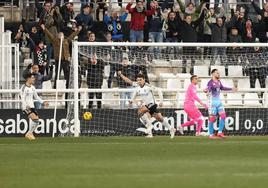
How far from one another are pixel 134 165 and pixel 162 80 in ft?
55.8

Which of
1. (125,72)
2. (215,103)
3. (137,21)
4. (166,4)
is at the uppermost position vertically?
(166,4)

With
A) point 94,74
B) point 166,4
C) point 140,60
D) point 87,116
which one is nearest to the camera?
point 87,116

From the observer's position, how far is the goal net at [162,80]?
33.2 metres

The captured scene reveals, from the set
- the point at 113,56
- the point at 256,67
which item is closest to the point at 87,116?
the point at 113,56

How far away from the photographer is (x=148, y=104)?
105ft

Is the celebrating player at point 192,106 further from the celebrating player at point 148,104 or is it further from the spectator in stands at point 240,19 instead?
the spectator in stands at point 240,19

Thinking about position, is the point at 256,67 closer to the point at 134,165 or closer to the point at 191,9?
the point at 191,9

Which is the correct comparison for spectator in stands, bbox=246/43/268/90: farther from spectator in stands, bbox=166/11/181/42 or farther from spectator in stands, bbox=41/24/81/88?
spectator in stands, bbox=41/24/81/88

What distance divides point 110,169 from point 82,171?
601 mm

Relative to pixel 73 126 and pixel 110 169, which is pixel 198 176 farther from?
pixel 73 126

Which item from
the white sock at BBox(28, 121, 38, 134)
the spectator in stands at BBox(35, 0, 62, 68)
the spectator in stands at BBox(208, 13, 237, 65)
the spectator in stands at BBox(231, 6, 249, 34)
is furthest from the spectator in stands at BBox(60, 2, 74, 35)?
the white sock at BBox(28, 121, 38, 134)

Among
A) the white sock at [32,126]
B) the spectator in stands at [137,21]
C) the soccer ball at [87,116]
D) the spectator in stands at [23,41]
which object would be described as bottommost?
the white sock at [32,126]

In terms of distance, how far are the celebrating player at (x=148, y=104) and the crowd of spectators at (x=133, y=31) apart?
1943 mm

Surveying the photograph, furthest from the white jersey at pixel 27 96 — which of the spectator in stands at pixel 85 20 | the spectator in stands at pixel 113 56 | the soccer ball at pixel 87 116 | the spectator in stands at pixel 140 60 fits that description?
the spectator in stands at pixel 85 20
